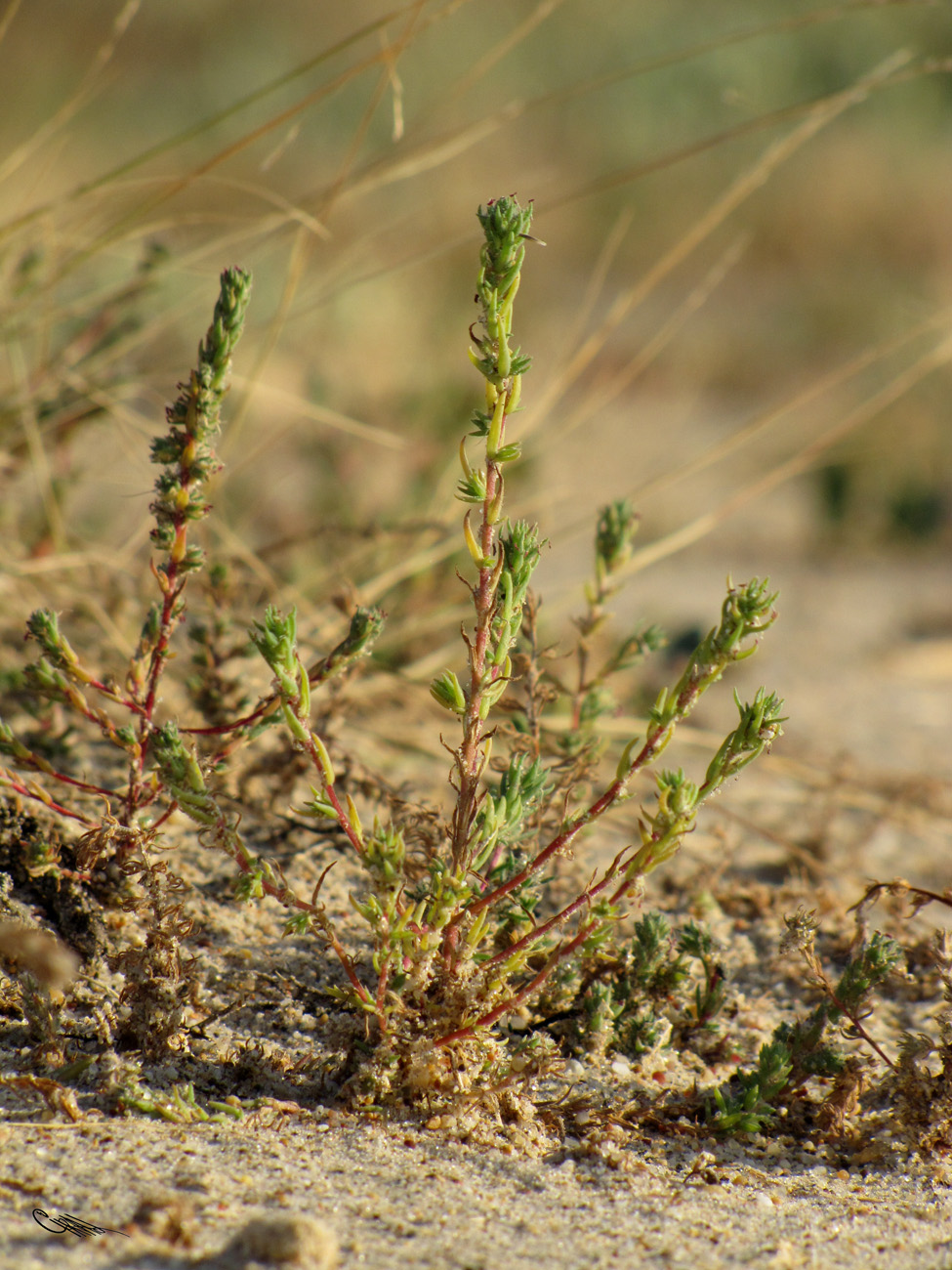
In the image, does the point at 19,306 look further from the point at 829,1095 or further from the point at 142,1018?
the point at 829,1095

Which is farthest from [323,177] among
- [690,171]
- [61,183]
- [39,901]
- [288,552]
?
[39,901]

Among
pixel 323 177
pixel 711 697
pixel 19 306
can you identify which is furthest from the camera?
pixel 323 177

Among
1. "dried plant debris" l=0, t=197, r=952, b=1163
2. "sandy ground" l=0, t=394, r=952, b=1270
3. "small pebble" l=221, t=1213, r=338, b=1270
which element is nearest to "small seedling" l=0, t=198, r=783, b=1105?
"dried plant debris" l=0, t=197, r=952, b=1163

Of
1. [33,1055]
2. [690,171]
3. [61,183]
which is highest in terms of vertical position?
[690,171]

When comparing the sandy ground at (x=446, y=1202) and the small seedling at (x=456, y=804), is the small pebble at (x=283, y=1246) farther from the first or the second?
the small seedling at (x=456, y=804)

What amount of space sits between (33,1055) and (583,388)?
6644 millimetres

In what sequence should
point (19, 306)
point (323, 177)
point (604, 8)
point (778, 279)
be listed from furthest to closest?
point (604, 8) → point (323, 177) → point (778, 279) → point (19, 306)

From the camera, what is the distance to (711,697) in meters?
3.70

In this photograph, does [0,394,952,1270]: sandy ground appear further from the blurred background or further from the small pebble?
the blurred background

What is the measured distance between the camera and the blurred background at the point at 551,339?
2.39m

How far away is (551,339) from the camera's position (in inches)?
307
